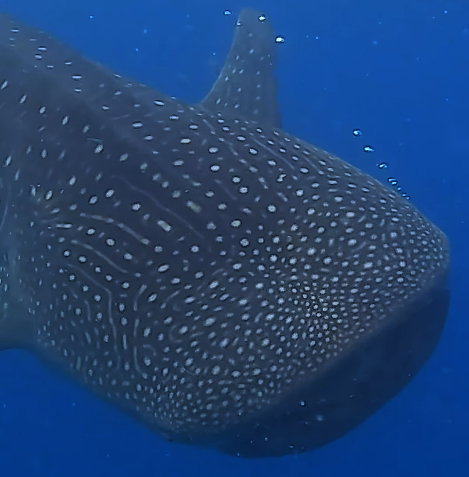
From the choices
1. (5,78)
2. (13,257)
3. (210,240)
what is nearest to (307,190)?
(210,240)

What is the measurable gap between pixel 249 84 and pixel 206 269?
2157 millimetres

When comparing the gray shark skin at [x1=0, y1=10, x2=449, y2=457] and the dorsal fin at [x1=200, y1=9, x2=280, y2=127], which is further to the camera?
the dorsal fin at [x1=200, y1=9, x2=280, y2=127]

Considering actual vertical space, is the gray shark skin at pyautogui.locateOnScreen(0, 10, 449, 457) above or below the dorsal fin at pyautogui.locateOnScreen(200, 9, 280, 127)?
below

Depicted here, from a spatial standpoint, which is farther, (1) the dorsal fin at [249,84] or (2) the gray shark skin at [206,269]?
(1) the dorsal fin at [249,84]

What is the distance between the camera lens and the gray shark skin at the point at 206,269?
2498mm

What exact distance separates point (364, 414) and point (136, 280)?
0.96 m

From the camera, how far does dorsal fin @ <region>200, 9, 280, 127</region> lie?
4.52m

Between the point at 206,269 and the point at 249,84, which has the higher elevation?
the point at 249,84

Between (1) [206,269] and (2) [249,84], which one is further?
(2) [249,84]

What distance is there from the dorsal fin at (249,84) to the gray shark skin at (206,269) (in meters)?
0.99

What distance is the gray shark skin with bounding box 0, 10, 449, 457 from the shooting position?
2.50m

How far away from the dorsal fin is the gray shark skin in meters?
0.99

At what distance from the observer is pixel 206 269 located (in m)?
2.74

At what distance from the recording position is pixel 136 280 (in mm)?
2846
